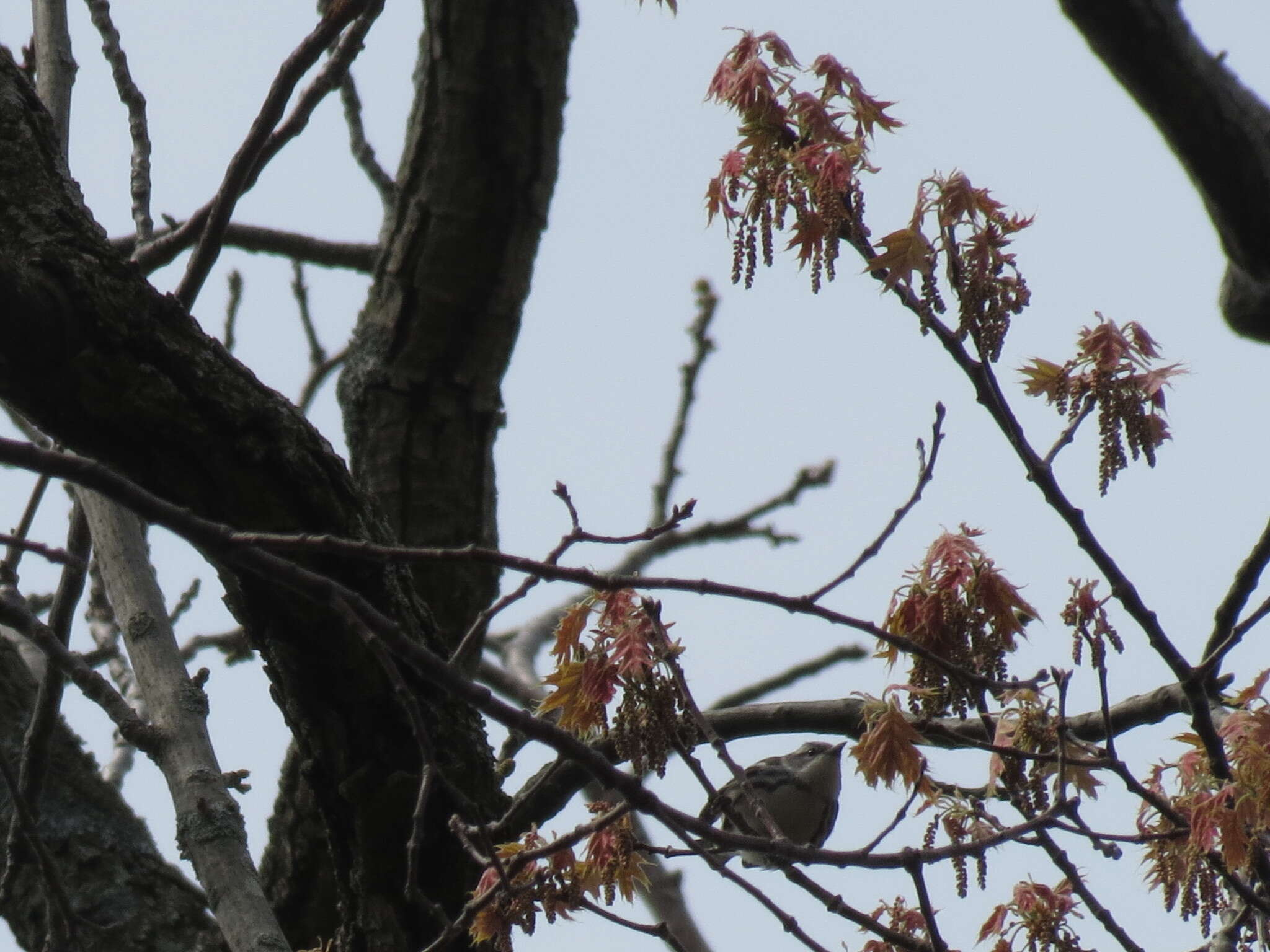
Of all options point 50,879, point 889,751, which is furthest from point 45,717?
point 889,751

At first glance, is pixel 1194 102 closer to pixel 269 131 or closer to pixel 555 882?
pixel 555 882

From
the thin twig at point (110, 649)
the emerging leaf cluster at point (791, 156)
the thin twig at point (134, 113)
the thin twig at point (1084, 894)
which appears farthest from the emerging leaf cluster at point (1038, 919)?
the thin twig at point (110, 649)

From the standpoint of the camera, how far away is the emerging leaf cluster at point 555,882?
6.93ft

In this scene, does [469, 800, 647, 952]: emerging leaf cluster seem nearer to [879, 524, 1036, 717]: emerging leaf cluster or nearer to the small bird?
[879, 524, 1036, 717]: emerging leaf cluster

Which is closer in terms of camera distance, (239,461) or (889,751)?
(889,751)

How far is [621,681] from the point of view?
2049 mm

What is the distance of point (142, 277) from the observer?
2336mm

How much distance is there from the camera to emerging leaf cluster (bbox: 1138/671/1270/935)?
2.08 meters

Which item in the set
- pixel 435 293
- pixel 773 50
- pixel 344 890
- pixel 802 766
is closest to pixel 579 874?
pixel 344 890

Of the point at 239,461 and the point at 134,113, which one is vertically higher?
the point at 134,113

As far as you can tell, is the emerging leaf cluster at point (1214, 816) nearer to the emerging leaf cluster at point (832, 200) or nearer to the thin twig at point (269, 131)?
the emerging leaf cluster at point (832, 200)

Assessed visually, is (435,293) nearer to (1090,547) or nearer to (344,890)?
(344,890)

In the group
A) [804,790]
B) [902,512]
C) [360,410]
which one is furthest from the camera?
[804,790]

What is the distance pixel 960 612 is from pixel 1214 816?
477 mm
